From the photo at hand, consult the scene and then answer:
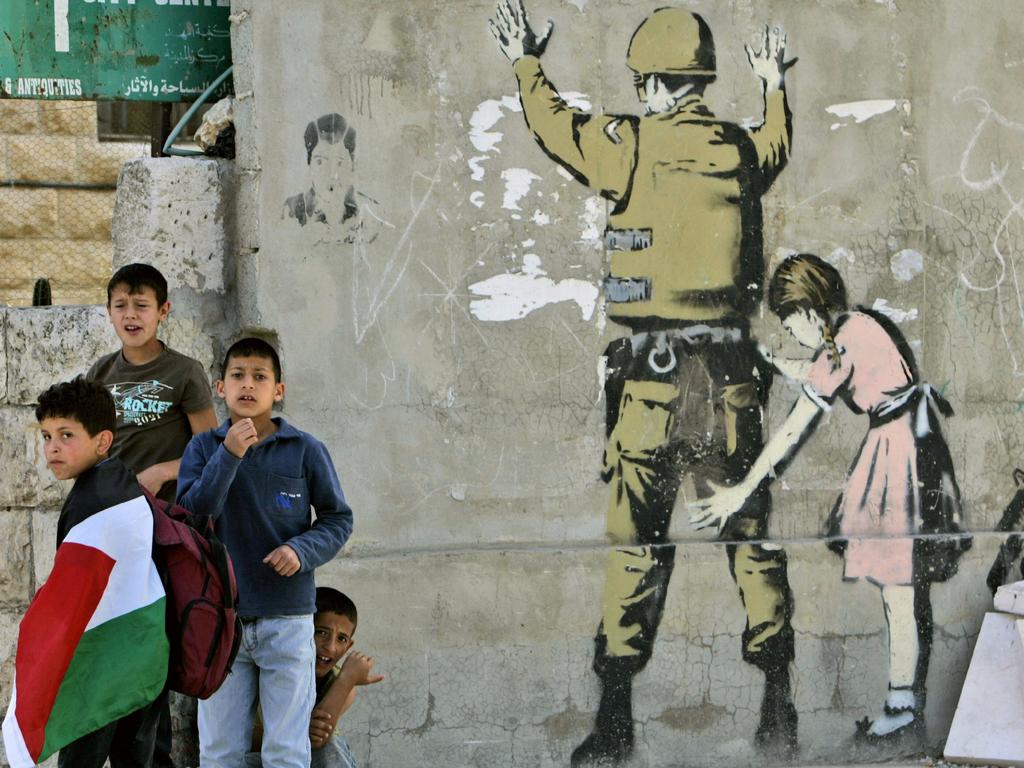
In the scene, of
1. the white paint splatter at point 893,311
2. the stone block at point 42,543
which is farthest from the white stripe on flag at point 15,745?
the white paint splatter at point 893,311

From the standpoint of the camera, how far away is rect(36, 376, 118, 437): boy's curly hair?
13.4 ft

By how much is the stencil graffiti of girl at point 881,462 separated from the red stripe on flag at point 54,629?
272 centimetres

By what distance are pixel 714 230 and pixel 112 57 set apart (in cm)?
243

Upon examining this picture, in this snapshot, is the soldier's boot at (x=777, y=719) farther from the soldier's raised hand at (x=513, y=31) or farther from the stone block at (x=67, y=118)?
the stone block at (x=67, y=118)

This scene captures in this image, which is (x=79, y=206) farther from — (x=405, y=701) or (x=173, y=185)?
(x=405, y=701)

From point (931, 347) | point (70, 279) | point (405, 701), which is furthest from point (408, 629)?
point (70, 279)

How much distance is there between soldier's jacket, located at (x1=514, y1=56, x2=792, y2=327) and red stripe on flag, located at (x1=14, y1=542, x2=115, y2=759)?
8.12 feet

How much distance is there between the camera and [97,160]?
33.4 feet

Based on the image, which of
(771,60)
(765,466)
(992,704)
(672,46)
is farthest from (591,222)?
(992,704)

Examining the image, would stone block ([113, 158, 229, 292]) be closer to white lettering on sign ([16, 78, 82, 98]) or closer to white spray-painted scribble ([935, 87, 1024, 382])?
white lettering on sign ([16, 78, 82, 98])

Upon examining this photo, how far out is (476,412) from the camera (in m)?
5.66

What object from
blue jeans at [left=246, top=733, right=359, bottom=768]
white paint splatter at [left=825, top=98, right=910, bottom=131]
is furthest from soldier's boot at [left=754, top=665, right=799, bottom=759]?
Answer: white paint splatter at [left=825, top=98, right=910, bottom=131]

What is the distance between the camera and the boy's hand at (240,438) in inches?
165

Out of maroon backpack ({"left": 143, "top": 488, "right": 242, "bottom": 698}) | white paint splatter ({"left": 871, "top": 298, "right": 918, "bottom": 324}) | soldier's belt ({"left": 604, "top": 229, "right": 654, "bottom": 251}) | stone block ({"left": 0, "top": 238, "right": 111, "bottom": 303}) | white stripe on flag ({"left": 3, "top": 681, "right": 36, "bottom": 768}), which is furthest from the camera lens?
stone block ({"left": 0, "top": 238, "right": 111, "bottom": 303})
